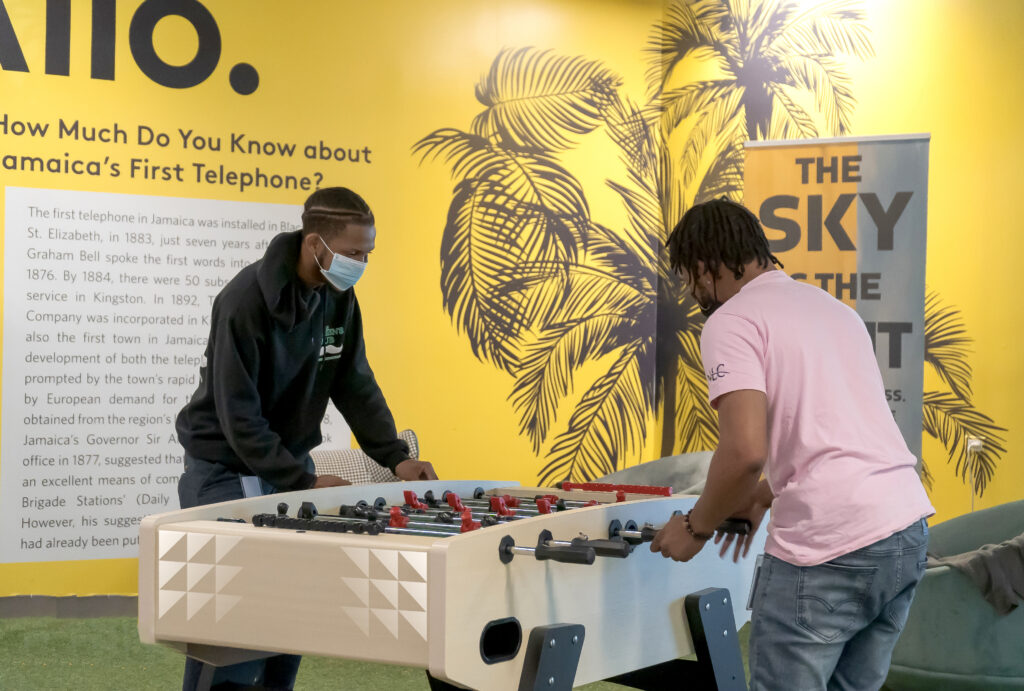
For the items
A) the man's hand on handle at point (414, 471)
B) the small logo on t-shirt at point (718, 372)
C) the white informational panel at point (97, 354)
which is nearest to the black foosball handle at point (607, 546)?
the small logo on t-shirt at point (718, 372)

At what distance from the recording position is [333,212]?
9.48 ft

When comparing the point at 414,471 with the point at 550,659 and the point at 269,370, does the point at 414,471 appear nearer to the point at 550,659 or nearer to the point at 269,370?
the point at 269,370

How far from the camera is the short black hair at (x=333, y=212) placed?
2.87 m

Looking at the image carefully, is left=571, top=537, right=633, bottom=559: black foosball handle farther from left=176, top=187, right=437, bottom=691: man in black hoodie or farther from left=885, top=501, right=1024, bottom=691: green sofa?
left=885, top=501, right=1024, bottom=691: green sofa

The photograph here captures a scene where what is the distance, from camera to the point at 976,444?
15.6 feet

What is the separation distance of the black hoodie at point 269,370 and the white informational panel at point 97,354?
1971 mm

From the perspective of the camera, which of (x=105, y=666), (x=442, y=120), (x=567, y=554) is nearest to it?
(x=567, y=554)

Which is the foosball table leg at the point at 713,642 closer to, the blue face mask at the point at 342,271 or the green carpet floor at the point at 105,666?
the blue face mask at the point at 342,271

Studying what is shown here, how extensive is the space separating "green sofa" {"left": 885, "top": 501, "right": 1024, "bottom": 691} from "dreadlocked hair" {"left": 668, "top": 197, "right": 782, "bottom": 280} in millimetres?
1635

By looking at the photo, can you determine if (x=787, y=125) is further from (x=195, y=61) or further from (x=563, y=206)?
(x=195, y=61)

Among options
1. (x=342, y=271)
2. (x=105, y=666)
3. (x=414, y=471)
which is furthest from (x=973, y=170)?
(x=105, y=666)

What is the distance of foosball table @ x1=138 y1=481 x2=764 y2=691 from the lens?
1897 millimetres

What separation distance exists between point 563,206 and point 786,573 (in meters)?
3.97

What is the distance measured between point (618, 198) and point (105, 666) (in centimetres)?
341
